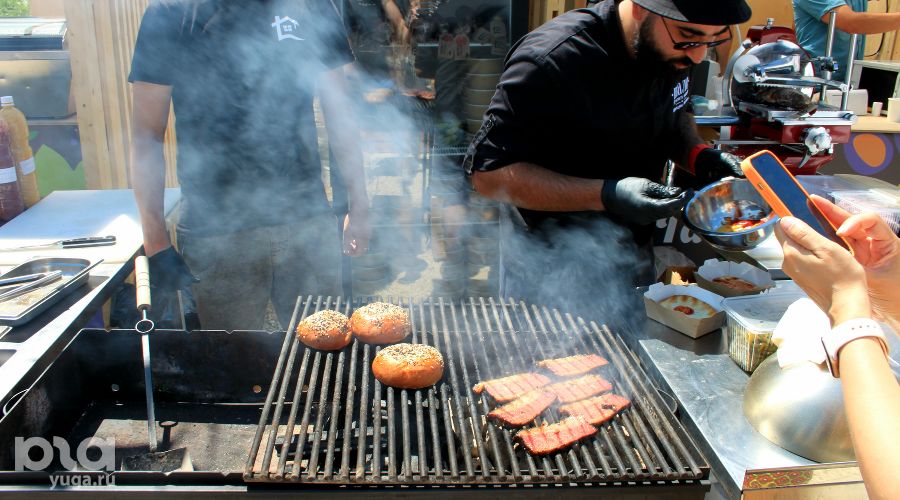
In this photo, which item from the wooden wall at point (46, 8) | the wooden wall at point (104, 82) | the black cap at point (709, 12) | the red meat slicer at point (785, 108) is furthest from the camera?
the wooden wall at point (46, 8)

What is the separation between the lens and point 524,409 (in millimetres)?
2350

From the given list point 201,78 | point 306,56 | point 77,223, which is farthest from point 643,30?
point 77,223

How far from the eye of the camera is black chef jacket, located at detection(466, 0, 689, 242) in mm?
2867

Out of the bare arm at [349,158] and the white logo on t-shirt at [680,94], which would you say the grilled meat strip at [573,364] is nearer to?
the white logo on t-shirt at [680,94]

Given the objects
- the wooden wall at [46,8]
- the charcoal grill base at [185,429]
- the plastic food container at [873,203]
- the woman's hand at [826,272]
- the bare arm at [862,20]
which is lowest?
the charcoal grill base at [185,429]

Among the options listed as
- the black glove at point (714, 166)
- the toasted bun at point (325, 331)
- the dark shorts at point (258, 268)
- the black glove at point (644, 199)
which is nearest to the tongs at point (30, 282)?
the dark shorts at point (258, 268)

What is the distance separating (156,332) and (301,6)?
6.54 ft

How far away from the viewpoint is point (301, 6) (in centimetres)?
350

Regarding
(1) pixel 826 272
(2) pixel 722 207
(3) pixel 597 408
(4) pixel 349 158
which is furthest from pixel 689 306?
(4) pixel 349 158

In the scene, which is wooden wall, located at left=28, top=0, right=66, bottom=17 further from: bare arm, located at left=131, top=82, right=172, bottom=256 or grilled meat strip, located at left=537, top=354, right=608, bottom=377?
grilled meat strip, located at left=537, top=354, right=608, bottom=377

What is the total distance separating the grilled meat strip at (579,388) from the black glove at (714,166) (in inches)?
54.7

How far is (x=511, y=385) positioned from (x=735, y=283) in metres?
1.40

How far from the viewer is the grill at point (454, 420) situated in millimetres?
2010

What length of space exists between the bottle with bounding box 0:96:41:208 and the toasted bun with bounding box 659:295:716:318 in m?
3.77
